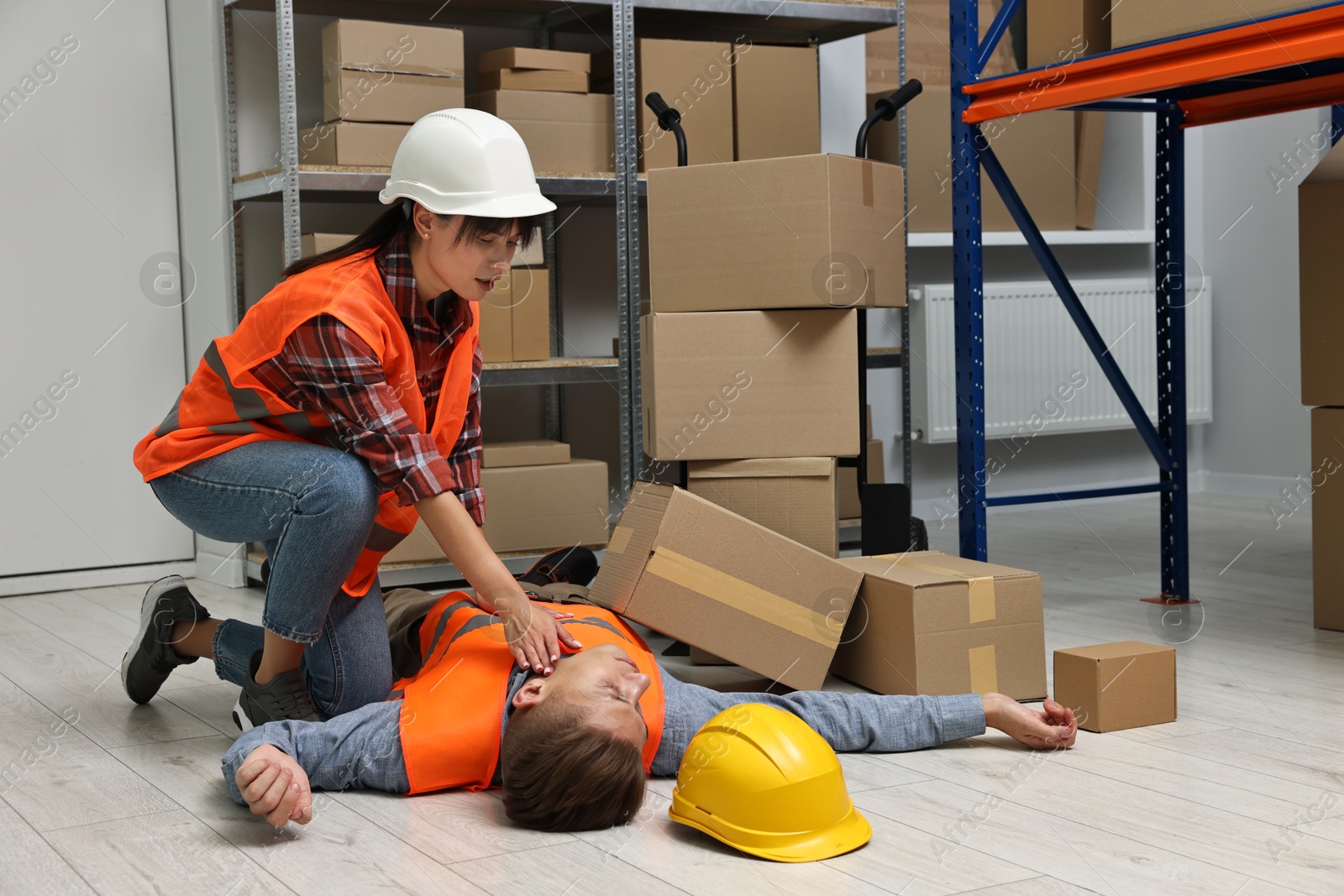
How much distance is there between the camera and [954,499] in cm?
449

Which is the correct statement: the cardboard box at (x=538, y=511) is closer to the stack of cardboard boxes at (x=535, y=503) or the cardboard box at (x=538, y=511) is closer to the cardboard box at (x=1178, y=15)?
the stack of cardboard boxes at (x=535, y=503)

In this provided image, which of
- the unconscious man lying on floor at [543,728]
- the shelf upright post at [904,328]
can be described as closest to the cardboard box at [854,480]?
the shelf upright post at [904,328]

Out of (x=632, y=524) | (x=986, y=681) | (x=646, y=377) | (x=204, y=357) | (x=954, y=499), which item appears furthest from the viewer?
(x=954, y=499)

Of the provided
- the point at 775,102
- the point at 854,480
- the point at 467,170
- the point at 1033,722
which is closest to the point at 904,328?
the point at 854,480

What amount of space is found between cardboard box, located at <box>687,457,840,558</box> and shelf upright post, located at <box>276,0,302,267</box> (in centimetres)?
108

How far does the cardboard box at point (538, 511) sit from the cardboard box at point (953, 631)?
45.3 inches

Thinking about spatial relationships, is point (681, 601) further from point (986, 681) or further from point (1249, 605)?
point (1249, 605)

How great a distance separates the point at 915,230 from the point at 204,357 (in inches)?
108

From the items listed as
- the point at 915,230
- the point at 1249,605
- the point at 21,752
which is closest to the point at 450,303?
the point at 21,752

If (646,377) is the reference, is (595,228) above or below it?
above

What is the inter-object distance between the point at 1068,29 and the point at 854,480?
4.54ft

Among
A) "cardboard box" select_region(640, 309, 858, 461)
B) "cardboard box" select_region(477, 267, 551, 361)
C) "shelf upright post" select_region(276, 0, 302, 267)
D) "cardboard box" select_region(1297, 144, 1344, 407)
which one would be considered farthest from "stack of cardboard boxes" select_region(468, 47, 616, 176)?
"cardboard box" select_region(1297, 144, 1344, 407)

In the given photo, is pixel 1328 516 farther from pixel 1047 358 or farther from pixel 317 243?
pixel 317 243

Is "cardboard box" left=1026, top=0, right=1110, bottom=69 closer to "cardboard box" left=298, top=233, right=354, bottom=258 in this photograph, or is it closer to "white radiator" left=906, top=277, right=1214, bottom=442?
"cardboard box" left=298, top=233, right=354, bottom=258
